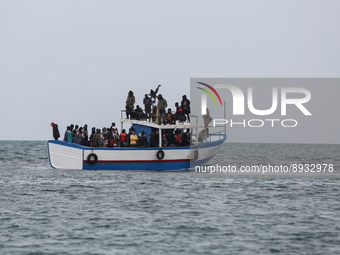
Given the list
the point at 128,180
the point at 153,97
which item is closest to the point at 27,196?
the point at 128,180

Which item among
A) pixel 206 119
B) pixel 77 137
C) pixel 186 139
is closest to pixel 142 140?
pixel 186 139

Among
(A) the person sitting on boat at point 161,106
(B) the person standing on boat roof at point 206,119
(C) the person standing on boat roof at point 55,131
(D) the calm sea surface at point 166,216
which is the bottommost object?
(D) the calm sea surface at point 166,216

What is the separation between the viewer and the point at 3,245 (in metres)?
15.6

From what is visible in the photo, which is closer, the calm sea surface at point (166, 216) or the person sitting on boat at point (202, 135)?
the calm sea surface at point (166, 216)

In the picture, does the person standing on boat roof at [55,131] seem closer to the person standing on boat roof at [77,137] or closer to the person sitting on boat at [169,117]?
the person standing on boat roof at [77,137]

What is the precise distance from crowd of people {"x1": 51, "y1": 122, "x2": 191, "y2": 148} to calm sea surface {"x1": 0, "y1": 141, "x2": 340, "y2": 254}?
3.43m

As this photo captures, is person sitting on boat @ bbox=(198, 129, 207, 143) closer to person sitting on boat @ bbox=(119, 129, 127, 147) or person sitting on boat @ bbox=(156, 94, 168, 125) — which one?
person sitting on boat @ bbox=(156, 94, 168, 125)

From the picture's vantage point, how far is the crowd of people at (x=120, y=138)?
3441 centimetres

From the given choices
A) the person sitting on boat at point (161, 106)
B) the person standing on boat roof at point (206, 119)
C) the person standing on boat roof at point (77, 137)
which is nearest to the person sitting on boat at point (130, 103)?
the person sitting on boat at point (161, 106)

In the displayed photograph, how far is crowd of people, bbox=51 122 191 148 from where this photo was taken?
34406 mm

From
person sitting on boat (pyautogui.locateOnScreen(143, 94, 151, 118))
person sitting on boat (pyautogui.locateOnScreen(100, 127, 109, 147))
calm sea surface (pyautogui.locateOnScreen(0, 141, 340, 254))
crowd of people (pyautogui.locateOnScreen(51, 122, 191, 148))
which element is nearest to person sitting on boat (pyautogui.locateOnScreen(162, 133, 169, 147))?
crowd of people (pyautogui.locateOnScreen(51, 122, 191, 148))

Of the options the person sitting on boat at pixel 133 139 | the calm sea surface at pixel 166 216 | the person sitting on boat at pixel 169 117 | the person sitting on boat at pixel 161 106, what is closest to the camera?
the calm sea surface at pixel 166 216

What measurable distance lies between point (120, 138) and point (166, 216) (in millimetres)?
15341

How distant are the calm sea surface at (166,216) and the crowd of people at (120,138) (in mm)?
3430
